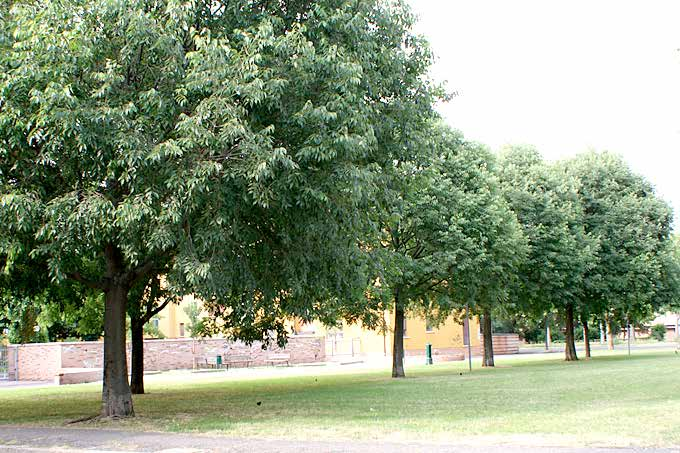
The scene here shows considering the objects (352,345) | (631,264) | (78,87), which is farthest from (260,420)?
(352,345)

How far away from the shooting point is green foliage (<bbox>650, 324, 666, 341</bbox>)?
10188 centimetres

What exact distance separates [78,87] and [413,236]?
65.4ft

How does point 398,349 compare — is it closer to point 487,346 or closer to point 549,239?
point 487,346

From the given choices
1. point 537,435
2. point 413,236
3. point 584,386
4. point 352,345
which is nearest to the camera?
point 537,435

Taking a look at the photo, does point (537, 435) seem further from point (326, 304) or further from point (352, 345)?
point (352, 345)

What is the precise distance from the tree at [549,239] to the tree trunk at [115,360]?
2545 centimetres

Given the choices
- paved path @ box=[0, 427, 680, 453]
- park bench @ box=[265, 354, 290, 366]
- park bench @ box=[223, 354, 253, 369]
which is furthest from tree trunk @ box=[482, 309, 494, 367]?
paved path @ box=[0, 427, 680, 453]

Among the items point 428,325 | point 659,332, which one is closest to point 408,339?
point 428,325

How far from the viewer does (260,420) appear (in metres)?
16.5

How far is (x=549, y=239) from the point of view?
4088 cm

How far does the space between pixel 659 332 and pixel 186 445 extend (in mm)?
99690

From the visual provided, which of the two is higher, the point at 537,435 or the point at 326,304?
the point at 326,304

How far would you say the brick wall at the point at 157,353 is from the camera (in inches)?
1772

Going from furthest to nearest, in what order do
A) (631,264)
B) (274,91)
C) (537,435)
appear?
(631,264), (274,91), (537,435)
